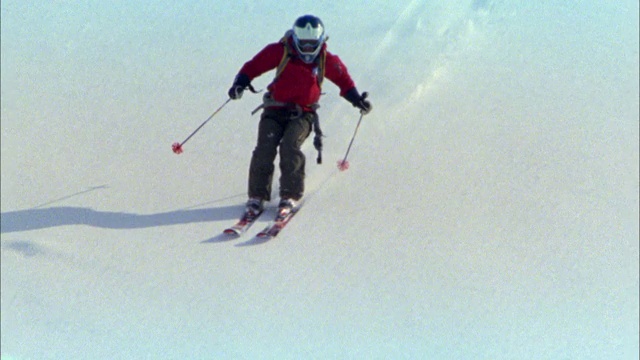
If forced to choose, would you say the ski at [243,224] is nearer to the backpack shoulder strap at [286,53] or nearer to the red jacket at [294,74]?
the red jacket at [294,74]

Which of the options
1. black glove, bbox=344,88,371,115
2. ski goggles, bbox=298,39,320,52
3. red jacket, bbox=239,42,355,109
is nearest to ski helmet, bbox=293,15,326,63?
ski goggles, bbox=298,39,320,52

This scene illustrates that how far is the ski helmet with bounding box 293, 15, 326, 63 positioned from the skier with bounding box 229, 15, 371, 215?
0.01 meters

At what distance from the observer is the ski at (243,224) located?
633 centimetres

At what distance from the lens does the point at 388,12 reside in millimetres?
10953

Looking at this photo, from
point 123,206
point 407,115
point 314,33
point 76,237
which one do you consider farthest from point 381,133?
point 76,237

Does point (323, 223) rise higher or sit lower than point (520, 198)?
lower

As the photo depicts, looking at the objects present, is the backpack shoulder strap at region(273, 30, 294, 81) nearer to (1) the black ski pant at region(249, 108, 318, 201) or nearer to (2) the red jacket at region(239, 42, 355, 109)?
(2) the red jacket at region(239, 42, 355, 109)

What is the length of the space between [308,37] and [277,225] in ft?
5.36

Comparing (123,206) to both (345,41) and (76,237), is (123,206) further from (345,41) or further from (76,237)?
(345,41)

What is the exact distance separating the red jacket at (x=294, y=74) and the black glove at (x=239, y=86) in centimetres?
5

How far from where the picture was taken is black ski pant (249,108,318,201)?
666cm

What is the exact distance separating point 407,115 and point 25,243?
423cm

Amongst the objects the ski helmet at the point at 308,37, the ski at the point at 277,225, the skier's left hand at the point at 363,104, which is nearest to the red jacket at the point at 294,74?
the ski helmet at the point at 308,37

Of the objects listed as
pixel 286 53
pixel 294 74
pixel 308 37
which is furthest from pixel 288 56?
pixel 308 37
